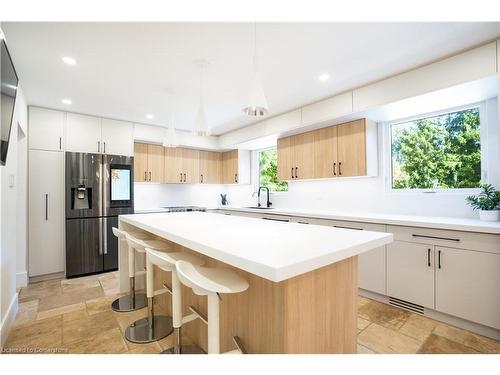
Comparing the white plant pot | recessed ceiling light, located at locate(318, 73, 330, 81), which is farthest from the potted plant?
recessed ceiling light, located at locate(318, 73, 330, 81)

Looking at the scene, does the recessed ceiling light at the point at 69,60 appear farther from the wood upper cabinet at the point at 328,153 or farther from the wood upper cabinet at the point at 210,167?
the wood upper cabinet at the point at 210,167

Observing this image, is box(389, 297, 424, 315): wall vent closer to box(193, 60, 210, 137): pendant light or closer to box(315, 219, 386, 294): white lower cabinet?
box(315, 219, 386, 294): white lower cabinet

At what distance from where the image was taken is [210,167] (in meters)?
5.30

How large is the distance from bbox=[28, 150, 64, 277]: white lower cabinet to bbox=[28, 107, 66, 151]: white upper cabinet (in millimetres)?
97

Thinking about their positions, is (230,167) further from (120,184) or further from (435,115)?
(435,115)

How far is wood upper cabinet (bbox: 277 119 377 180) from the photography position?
3062mm

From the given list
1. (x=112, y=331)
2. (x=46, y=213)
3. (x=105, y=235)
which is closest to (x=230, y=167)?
(x=105, y=235)

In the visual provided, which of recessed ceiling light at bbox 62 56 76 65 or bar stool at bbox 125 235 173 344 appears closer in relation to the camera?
bar stool at bbox 125 235 173 344

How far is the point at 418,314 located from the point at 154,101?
12.4 ft

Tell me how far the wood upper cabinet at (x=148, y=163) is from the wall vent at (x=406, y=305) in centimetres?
394

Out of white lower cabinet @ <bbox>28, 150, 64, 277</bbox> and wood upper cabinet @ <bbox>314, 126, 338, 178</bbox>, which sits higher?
wood upper cabinet @ <bbox>314, 126, 338, 178</bbox>
